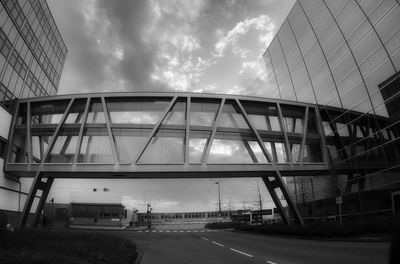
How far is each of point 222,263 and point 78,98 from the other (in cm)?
3236

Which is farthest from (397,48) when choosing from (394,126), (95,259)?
(95,259)

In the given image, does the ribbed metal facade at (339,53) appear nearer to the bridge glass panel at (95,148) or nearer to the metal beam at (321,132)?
the metal beam at (321,132)

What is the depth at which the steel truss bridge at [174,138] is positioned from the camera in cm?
3756

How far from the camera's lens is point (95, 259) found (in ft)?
35.7

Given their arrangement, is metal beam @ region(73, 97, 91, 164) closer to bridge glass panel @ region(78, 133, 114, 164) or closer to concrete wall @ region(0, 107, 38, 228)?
bridge glass panel @ region(78, 133, 114, 164)

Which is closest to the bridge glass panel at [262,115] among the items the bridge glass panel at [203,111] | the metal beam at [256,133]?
the metal beam at [256,133]

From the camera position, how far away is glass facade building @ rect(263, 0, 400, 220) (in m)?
27.8

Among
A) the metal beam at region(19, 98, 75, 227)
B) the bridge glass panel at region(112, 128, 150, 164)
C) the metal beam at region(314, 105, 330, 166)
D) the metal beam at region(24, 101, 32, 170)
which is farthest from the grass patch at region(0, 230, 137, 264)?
the metal beam at region(314, 105, 330, 166)

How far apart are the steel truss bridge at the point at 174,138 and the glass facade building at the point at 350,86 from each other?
1.26m

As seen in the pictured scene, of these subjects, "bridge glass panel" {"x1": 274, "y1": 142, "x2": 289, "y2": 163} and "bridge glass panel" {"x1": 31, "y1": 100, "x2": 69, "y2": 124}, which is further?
"bridge glass panel" {"x1": 274, "y1": 142, "x2": 289, "y2": 163}

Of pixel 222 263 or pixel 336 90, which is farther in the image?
pixel 336 90

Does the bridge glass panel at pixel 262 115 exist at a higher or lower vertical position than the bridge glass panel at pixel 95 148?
higher

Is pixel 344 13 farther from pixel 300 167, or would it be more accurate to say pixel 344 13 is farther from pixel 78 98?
A: pixel 78 98

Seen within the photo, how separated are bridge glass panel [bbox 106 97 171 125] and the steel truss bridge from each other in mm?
110
